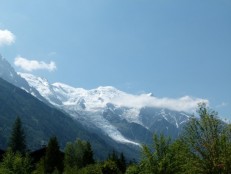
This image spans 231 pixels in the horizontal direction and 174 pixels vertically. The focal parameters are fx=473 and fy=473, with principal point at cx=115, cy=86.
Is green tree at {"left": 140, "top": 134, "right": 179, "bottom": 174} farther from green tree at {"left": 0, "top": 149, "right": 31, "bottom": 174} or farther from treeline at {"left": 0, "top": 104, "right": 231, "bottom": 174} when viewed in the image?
green tree at {"left": 0, "top": 149, "right": 31, "bottom": 174}

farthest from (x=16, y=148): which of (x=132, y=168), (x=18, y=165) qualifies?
(x=132, y=168)

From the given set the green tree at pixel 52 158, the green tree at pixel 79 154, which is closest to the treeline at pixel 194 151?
the green tree at pixel 52 158

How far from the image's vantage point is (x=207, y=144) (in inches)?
1526

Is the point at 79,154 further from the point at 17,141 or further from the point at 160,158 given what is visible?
the point at 160,158

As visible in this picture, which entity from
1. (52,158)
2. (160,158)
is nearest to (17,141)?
(52,158)

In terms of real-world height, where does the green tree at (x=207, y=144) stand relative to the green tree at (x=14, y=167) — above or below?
above

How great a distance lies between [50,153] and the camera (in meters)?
101

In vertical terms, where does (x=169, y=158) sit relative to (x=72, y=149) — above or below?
below

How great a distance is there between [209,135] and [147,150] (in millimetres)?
8179

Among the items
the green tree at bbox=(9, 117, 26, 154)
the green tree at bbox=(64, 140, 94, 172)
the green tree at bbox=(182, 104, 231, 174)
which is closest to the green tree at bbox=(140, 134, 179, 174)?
the green tree at bbox=(182, 104, 231, 174)

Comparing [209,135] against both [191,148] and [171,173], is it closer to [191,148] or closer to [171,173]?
[191,148]

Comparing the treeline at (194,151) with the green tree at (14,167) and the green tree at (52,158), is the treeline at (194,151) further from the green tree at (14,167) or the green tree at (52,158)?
the green tree at (52,158)

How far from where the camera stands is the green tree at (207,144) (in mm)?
37719

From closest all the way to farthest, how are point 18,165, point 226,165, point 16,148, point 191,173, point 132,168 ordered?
point 226,165 → point 191,173 → point 132,168 → point 18,165 → point 16,148
